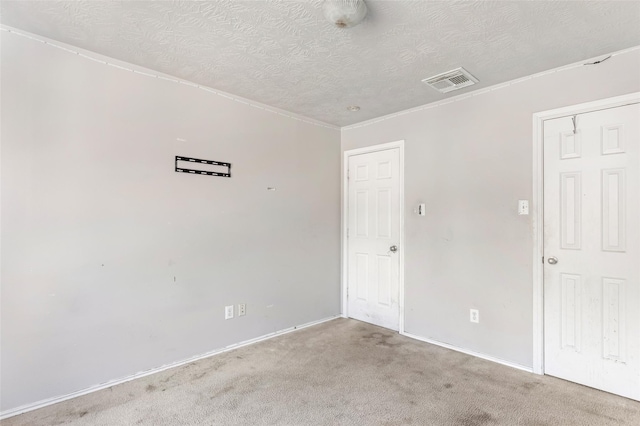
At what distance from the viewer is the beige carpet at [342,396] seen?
2.00 metres

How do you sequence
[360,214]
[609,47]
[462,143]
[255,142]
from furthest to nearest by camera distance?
[360,214], [255,142], [462,143], [609,47]

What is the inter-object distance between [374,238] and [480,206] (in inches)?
50.0

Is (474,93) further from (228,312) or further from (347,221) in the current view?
(228,312)

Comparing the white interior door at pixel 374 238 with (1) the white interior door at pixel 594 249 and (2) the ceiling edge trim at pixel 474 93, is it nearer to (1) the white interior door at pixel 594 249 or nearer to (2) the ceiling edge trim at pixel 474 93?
(2) the ceiling edge trim at pixel 474 93

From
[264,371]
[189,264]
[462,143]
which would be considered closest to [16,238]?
[189,264]

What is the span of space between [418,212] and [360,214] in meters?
0.81

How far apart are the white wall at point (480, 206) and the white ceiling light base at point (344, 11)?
1.74 metres

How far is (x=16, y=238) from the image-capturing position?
2.04 m

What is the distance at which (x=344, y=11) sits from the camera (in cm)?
172

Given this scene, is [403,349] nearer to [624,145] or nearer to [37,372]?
[624,145]

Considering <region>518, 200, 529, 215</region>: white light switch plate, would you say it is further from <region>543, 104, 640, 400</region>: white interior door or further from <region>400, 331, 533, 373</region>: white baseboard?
<region>400, 331, 533, 373</region>: white baseboard

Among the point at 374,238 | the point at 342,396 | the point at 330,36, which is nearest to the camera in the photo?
the point at 330,36

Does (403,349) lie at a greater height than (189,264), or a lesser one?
lesser

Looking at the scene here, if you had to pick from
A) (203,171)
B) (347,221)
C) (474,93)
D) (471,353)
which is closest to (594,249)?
(471,353)
